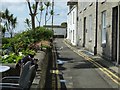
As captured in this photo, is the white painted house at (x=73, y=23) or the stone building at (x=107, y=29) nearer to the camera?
the stone building at (x=107, y=29)

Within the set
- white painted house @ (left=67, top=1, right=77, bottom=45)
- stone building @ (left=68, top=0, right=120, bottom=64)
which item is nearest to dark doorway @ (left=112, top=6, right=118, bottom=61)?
stone building @ (left=68, top=0, right=120, bottom=64)

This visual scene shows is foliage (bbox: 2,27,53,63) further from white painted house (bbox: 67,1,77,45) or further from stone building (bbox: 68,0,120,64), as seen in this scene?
white painted house (bbox: 67,1,77,45)

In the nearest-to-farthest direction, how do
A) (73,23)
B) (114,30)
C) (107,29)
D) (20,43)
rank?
(20,43)
(114,30)
(107,29)
(73,23)

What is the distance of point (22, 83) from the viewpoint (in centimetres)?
611

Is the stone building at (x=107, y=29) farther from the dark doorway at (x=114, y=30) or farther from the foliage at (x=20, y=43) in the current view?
the foliage at (x=20, y=43)

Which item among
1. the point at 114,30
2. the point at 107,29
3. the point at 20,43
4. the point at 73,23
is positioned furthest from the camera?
the point at 73,23

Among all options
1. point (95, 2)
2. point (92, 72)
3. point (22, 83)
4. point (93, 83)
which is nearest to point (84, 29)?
point (95, 2)

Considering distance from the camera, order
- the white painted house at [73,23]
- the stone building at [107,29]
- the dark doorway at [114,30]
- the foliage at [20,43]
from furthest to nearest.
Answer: the white painted house at [73,23]
the dark doorway at [114,30]
the stone building at [107,29]
the foliage at [20,43]

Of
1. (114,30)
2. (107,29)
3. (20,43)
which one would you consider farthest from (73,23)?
(20,43)

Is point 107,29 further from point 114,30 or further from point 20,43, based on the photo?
point 20,43

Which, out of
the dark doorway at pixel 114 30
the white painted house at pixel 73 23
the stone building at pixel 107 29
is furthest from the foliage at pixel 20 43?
the white painted house at pixel 73 23

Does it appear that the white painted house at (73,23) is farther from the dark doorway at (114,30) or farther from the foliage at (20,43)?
the dark doorway at (114,30)

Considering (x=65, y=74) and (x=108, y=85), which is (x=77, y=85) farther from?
(x=65, y=74)

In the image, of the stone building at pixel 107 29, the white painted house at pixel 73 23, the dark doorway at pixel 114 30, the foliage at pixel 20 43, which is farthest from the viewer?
the white painted house at pixel 73 23
